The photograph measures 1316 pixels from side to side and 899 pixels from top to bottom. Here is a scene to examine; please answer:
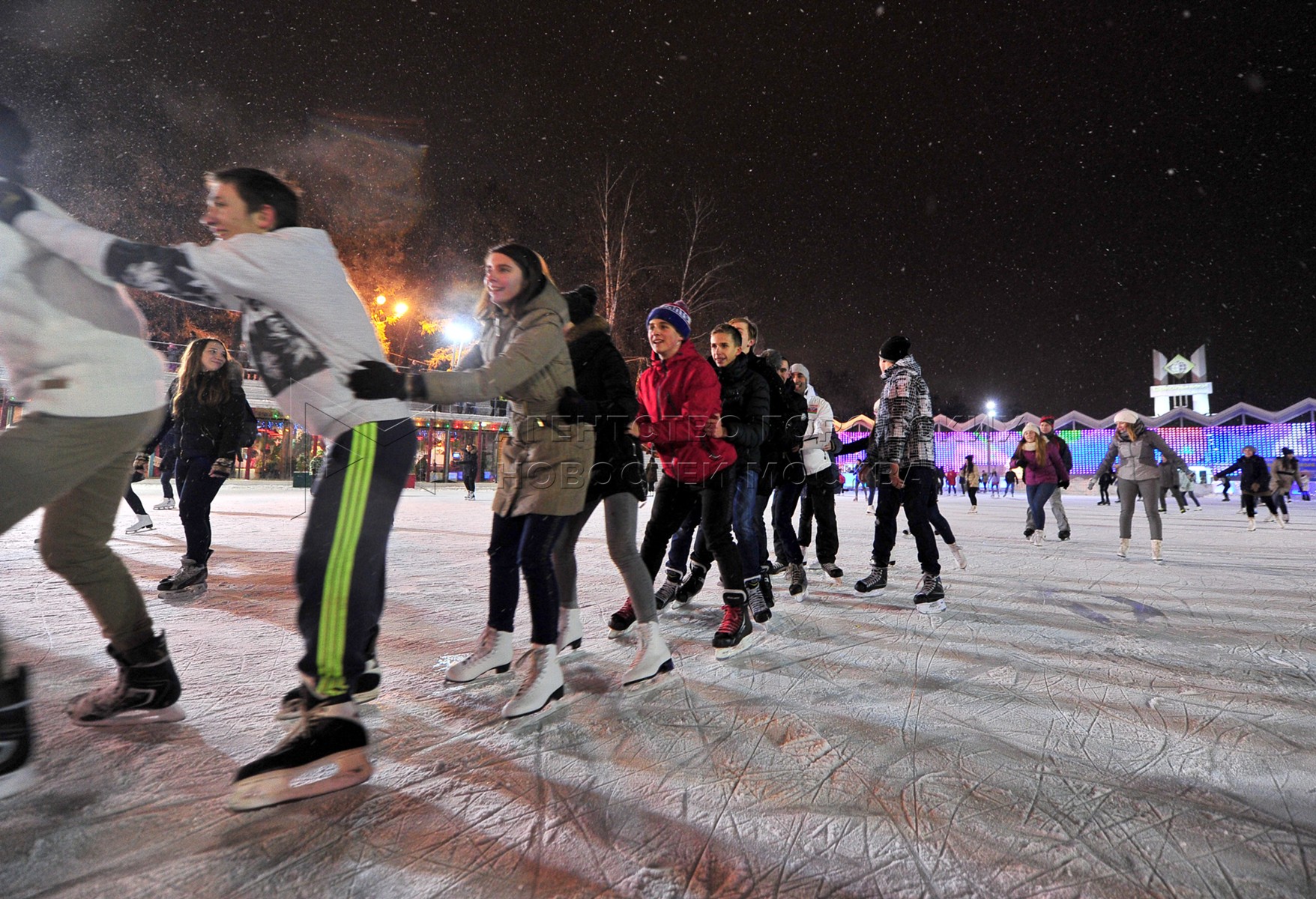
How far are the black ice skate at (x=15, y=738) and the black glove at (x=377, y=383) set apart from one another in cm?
104

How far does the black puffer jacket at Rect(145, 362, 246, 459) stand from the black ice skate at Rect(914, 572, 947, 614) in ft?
13.5

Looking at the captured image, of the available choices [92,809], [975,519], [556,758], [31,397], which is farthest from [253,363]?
[975,519]

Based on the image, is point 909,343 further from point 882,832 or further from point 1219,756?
point 882,832

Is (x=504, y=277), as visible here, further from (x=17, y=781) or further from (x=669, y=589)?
(x=669, y=589)

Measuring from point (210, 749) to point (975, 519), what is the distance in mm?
11727

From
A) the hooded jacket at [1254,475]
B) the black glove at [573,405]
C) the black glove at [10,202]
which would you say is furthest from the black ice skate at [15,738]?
the hooded jacket at [1254,475]

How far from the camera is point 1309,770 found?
1622 mm

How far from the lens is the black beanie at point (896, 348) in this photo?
4.20 m

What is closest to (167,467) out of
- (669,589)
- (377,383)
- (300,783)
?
(669,589)

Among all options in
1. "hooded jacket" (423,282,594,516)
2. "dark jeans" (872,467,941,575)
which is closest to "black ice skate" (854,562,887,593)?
"dark jeans" (872,467,941,575)

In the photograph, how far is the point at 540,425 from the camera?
6.76ft

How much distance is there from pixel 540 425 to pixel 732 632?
1.30 meters

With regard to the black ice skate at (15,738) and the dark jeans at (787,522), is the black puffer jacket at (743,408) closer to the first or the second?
the dark jeans at (787,522)

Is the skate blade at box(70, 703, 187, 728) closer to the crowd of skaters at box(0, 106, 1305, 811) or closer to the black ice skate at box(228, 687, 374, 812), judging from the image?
the crowd of skaters at box(0, 106, 1305, 811)
